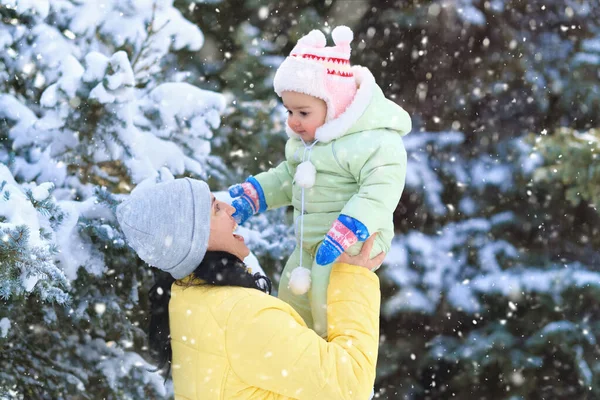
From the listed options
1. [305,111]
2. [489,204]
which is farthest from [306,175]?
[489,204]

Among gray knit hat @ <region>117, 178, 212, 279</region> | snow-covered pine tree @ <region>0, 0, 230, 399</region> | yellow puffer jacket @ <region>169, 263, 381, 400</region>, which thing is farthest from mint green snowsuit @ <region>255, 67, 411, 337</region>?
snow-covered pine tree @ <region>0, 0, 230, 399</region>

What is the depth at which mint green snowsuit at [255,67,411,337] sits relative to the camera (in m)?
2.41

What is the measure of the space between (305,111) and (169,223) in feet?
2.40

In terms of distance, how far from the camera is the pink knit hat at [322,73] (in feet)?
8.18

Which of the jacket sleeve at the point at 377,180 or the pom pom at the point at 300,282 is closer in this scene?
the jacket sleeve at the point at 377,180

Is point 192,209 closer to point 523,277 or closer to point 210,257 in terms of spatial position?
point 210,257

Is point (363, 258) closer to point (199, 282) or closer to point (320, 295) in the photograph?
point (320, 295)

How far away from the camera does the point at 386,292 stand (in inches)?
239

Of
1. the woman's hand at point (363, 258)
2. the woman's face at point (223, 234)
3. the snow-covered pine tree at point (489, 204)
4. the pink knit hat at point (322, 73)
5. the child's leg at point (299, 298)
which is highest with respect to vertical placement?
the pink knit hat at point (322, 73)

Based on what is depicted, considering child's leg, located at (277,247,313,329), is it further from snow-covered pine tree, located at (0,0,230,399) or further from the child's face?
snow-covered pine tree, located at (0,0,230,399)

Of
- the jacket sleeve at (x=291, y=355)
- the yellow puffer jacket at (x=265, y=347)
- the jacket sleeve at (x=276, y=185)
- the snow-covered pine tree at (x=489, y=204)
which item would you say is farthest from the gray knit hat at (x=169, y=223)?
the snow-covered pine tree at (x=489, y=204)

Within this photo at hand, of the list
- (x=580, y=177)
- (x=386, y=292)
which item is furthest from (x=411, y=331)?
(x=580, y=177)

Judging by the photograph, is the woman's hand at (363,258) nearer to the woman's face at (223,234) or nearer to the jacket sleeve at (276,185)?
the woman's face at (223,234)

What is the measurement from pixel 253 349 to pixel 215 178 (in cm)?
273
